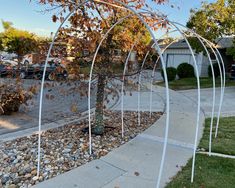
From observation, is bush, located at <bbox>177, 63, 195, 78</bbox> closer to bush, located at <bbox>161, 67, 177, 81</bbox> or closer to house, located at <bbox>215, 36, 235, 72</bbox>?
bush, located at <bbox>161, 67, 177, 81</bbox>

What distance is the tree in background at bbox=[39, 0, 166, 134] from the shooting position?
16.3ft

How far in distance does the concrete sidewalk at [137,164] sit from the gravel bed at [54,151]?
0.21m

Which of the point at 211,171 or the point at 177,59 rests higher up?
the point at 177,59

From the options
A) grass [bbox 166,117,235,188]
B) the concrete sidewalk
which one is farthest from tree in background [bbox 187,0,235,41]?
grass [bbox 166,117,235,188]

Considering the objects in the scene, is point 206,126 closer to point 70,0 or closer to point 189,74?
point 70,0

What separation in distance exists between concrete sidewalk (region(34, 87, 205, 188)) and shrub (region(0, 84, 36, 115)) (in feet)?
12.4

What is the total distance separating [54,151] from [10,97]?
356 centimetres

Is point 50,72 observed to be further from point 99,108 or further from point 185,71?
point 185,71

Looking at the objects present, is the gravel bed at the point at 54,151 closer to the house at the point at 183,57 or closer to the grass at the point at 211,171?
the grass at the point at 211,171

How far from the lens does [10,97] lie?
7621 mm

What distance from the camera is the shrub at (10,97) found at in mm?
7535

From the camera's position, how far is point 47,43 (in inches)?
196

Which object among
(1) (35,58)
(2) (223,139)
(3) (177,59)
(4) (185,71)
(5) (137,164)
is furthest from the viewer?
(3) (177,59)

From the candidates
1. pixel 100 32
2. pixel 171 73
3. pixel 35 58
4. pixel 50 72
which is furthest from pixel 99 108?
pixel 171 73
